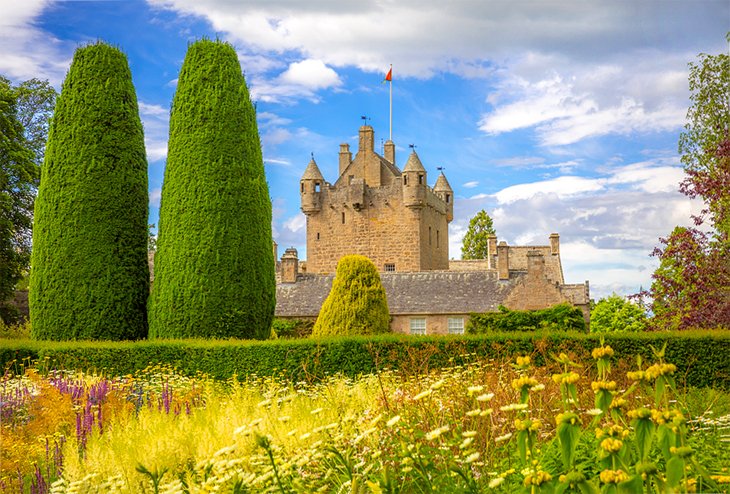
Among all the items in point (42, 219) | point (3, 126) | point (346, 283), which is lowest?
point (346, 283)

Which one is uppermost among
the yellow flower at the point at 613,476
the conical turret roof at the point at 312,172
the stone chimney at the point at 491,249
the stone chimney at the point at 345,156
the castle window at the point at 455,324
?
the stone chimney at the point at 345,156

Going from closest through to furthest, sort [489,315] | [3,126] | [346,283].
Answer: [346,283] → [489,315] → [3,126]

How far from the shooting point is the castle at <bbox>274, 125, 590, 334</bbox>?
98.3 ft

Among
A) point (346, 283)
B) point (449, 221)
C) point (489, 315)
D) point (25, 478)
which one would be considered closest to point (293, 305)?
point (489, 315)

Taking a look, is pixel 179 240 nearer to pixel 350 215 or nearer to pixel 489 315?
pixel 489 315

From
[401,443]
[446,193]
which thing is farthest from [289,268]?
[401,443]

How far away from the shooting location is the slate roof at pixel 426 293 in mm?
29844

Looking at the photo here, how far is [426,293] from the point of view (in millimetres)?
30672

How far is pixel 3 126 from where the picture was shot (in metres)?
28.5

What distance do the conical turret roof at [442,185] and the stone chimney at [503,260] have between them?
Answer: 52.9 ft

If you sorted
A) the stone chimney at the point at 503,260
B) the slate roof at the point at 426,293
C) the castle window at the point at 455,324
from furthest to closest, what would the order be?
1. the stone chimney at the point at 503,260
2. the slate roof at the point at 426,293
3. the castle window at the point at 455,324

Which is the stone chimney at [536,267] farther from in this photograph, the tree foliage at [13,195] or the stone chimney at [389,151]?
the tree foliage at [13,195]

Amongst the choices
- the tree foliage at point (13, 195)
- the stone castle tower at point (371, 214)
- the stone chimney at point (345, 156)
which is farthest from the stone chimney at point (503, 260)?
the tree foliage at point (13, 195)

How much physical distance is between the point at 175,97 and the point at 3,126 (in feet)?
47.5
